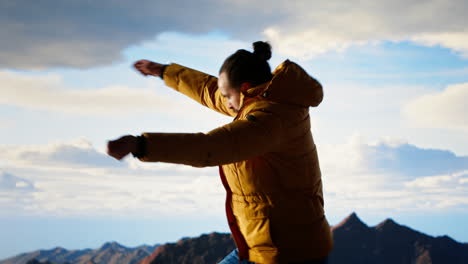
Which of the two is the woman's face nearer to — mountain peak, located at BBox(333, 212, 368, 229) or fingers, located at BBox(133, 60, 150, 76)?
fingers, located at BBox(133, 60, 150, 76)

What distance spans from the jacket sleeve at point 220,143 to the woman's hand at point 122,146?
0.27 feet

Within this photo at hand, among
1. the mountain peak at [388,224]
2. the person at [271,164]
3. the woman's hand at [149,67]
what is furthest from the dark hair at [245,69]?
the mountain peak at [388,224]

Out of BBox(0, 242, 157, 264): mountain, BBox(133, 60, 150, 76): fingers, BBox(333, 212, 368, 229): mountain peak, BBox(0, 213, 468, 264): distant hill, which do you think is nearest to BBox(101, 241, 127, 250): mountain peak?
BBox(0, 242, 157, 264): mountain

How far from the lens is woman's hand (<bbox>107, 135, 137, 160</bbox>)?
2588 mm

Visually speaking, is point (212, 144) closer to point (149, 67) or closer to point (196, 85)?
point (196, 85)

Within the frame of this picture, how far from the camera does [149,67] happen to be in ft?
17.6

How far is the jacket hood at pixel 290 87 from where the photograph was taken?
3.22 meters

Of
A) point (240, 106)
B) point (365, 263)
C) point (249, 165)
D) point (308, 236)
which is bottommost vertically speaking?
point (365, 263)

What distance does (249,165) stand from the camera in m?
3.25

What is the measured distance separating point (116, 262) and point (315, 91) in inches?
903

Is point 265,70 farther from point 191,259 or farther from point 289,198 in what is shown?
point 191,259

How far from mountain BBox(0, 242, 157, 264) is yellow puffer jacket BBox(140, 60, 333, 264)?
2158 cm

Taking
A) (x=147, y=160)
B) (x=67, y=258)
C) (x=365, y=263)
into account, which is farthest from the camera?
(x=67, y=258)

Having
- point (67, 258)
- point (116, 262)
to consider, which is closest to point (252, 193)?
point (116, 262)
